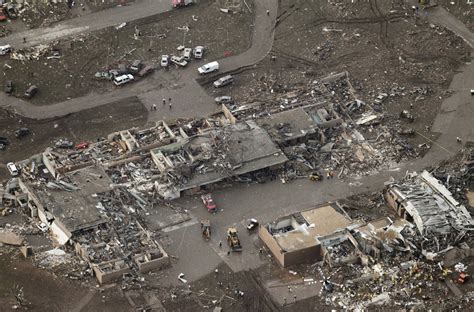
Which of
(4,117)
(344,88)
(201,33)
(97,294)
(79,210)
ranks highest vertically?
(201,33)

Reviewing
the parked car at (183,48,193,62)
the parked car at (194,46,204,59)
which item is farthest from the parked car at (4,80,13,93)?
the parked car at (194,46,204,59)

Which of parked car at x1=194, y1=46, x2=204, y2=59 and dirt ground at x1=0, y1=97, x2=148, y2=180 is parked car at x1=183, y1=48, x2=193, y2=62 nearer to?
parked car at x1=194, y1=46, x2=204, y2=59

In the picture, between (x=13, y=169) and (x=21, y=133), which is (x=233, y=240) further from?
(x=21, y=133)

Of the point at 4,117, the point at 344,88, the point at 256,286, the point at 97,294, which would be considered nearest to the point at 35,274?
the point at 97,294

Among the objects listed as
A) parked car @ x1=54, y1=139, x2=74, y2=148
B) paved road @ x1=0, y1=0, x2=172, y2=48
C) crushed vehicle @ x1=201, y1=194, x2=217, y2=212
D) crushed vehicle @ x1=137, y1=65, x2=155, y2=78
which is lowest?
crushed vehicle @ x1=201, y1=194, x2=217, y2=212

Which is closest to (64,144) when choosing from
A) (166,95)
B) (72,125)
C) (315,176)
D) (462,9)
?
(72,125)

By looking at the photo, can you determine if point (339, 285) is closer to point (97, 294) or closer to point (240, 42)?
point (97, 294)

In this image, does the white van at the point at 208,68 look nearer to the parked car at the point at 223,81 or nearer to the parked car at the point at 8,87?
the parked car at the point at 223,81
